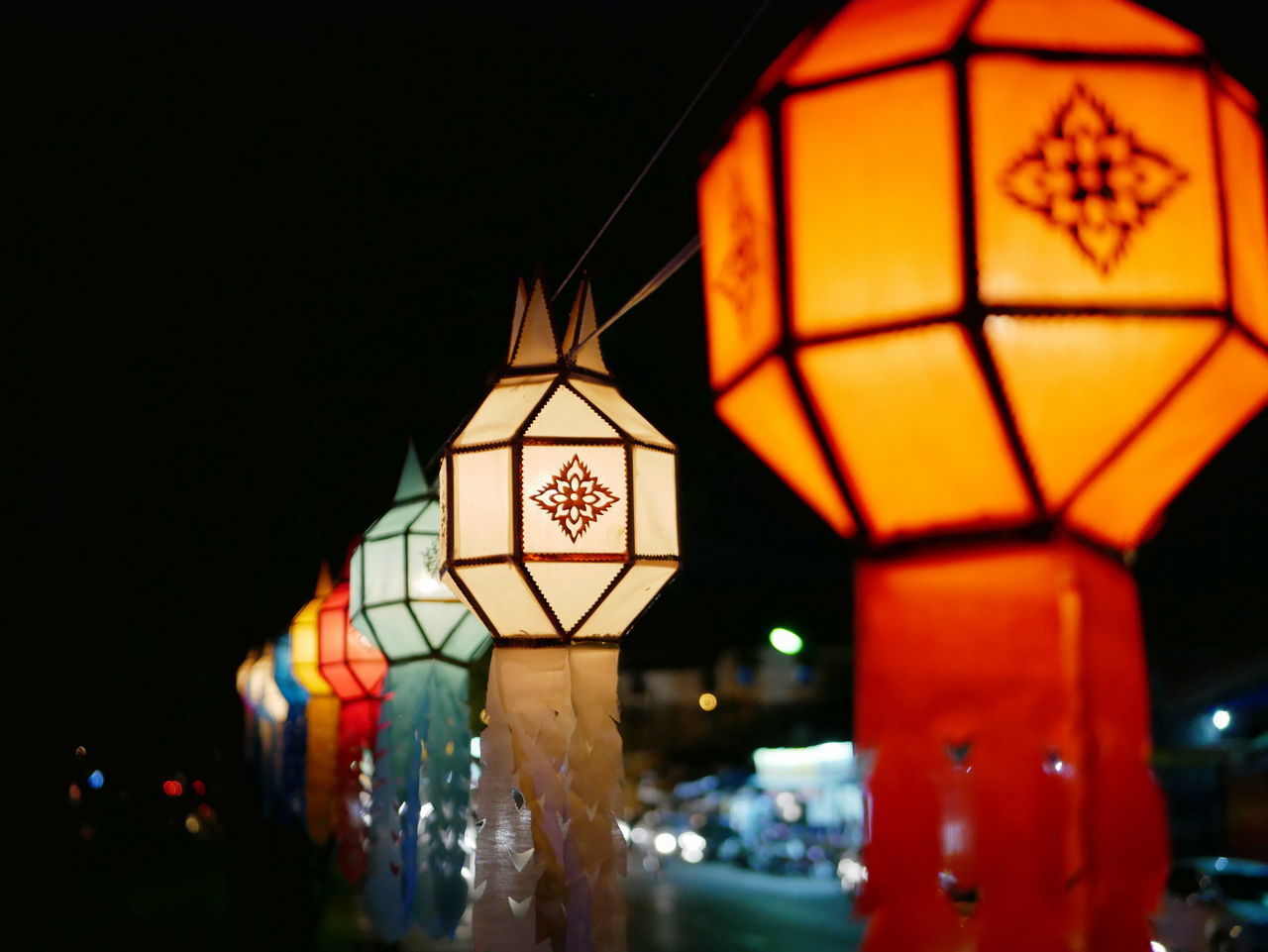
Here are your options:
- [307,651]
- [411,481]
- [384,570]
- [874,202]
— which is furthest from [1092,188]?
[307,651]

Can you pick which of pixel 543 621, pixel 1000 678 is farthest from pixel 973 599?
pixel 543 621

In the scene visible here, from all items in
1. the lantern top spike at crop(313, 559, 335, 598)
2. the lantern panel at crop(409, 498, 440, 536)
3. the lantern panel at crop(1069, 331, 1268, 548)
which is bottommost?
the lantern panel at crop(1069, 331, 1268, 548)

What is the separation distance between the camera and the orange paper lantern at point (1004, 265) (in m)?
2.22

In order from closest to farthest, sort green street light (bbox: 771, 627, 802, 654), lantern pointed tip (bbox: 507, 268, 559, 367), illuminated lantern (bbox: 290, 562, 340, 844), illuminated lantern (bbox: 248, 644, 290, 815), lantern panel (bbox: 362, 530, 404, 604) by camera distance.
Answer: lantern pointed tip (bbox: 507, 268, 559, 367) → lantern panel (bbox: 362, 530, 404, 604) → green street light (bbox: 771, 627, 802, 654) → illuminated lantern (bbox: 290, 562, 340, 844) → illuminated lantern (bbox: 248, 644, 290, 815)

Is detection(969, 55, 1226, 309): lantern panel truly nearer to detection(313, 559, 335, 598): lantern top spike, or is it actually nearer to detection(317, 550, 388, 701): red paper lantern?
detection(317, 550, 388, 701): red paper lantern

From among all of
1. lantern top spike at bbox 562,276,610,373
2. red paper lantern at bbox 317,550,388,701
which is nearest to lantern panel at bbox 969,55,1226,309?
lantern top spike at bbox 562,276,610,373

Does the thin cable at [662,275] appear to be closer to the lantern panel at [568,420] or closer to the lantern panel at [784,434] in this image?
the lantern panel at [568,420]

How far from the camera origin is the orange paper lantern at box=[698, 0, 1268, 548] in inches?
87.6

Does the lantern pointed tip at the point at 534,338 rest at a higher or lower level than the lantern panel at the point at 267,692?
higher

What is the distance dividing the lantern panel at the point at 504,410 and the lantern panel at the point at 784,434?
5.58 ft

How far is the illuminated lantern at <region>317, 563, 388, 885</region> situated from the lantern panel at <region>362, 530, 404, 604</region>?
44.1 inches

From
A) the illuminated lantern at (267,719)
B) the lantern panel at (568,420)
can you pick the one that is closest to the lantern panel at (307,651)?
the illuminated lantern at (267,719)

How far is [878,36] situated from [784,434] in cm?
73

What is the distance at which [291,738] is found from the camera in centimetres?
1051
